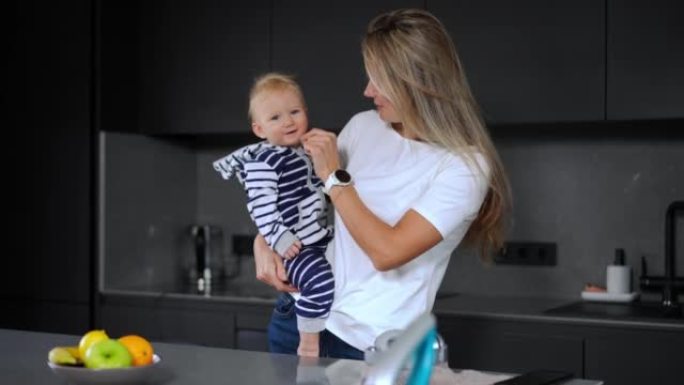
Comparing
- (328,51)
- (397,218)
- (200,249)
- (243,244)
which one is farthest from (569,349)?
(200,249)

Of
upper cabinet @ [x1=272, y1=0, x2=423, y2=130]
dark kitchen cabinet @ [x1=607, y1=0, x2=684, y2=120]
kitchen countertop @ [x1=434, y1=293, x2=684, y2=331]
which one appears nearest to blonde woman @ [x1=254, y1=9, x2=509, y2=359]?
kitchen countertop @ [x1=434, y1=293, x2=684, y2=331]

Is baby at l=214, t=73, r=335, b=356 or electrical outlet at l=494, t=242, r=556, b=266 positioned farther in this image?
electrical outlet at l=494, t=242, r=556, b=266

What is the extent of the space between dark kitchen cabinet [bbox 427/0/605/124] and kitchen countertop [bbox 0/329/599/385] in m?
1.64

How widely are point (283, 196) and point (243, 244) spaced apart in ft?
6.20

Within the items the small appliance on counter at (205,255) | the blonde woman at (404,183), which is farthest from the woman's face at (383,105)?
the small appliance on counter at (205,255)

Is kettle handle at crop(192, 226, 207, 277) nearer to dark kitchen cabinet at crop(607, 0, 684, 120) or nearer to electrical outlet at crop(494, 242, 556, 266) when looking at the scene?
electrical outlet at crop(494, 242, 556, 266)

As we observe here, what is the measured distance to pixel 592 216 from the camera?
142 inches

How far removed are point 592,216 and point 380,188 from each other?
161 centimetres

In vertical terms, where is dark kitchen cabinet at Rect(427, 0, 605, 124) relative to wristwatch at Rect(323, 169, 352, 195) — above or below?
above

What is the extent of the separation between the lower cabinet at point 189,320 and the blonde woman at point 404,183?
1.37m

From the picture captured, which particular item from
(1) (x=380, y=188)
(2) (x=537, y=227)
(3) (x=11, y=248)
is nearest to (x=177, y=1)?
(3) (x=11, y=248)

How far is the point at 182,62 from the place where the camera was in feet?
13.0

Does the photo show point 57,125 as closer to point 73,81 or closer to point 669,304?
point 73,81

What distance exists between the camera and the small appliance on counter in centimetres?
424
